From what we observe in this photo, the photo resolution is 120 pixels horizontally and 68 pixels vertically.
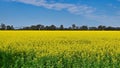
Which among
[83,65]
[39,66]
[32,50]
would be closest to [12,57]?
[32,50]

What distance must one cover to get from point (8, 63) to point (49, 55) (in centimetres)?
172

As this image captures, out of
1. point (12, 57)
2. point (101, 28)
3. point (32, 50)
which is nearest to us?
point (12, 57)

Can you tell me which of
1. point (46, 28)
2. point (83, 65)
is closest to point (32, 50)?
point (83, 65)

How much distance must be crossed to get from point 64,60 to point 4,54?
293 cm

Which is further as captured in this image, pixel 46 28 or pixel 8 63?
pixel 46 28

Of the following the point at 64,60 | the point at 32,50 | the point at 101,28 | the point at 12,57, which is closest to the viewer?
the point at 64,60

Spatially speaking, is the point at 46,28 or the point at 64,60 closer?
the point at 64,60

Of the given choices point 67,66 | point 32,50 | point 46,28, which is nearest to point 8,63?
point 32,50

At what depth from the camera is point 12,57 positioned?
13.0 meters

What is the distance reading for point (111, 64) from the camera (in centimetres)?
1167

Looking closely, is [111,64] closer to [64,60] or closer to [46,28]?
[64,60]

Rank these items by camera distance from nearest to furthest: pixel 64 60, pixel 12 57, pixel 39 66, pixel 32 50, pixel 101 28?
1. pixel 39 66
2. pixel 64 60
3. pixel 12 57
4. pixel 32 50
5. pixel 101 28

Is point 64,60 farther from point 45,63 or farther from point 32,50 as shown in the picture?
point 32,50

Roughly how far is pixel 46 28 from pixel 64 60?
5122 centimetres
